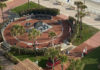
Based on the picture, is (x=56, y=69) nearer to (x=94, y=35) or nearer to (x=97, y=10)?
(x=94, y=35)

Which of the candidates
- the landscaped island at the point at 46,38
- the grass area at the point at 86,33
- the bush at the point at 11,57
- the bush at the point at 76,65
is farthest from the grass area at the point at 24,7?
the bush at the point at 76,65

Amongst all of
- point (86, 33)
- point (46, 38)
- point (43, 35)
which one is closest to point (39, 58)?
point (46, 38)

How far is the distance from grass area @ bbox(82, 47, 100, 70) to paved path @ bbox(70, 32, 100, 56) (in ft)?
7.76

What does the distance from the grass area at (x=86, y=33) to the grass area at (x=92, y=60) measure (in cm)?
A: 665

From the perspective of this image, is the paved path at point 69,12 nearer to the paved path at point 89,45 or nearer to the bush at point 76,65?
the paved path at point 89,45

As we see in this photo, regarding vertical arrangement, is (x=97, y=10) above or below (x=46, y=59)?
above

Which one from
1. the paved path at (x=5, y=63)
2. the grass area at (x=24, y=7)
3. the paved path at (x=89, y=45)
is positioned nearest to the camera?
the paved path at (x=5, y=63)

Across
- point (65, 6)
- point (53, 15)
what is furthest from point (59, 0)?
point (53, 15)

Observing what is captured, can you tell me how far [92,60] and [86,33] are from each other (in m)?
14.6

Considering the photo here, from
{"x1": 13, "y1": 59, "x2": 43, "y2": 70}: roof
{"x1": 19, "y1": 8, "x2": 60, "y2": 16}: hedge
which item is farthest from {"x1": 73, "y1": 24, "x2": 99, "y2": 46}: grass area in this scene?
{"x1": 13, "y1": 59, "x2": 43, "y2": 70}: roof

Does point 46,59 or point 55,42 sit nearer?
point 46,59

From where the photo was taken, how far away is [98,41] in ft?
222

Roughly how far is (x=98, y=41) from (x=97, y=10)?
22.1 meters

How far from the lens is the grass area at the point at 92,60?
5638 centimetres
